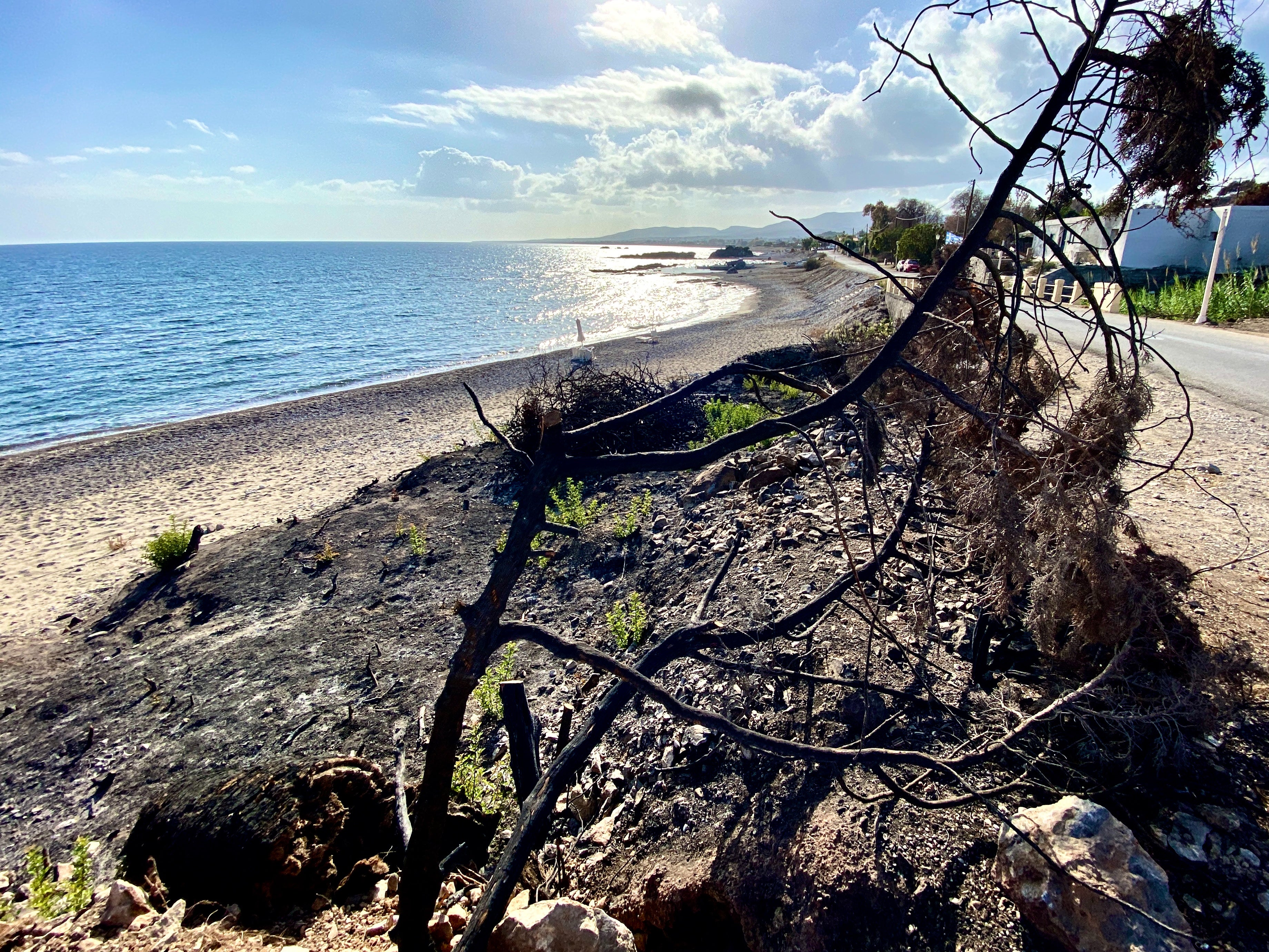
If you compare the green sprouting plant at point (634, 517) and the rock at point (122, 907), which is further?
the green sprouting plant at point (634, 517)

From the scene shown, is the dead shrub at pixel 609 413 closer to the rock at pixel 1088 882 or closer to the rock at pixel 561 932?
the rock at pixel 561 932

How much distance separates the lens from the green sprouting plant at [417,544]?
6.59 meters

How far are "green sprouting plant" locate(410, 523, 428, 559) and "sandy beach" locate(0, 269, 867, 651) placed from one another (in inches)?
109

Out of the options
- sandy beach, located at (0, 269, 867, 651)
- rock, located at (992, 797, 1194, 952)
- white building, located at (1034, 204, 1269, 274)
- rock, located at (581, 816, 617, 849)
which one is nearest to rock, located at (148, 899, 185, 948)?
rock, located at (581, 816, 617, 849)

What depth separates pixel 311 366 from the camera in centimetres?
2602

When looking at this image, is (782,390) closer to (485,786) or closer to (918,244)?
(485,786)

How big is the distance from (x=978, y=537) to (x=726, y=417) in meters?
5.35

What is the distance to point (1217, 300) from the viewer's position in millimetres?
16062

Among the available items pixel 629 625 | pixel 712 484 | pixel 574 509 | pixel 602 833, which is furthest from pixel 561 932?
pixel 712 484

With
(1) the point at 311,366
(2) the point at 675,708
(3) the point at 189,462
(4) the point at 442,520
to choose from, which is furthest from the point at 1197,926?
(1) the point at 311,366

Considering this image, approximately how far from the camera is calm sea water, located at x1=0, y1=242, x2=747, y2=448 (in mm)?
21062

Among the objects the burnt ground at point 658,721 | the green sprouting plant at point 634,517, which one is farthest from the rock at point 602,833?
the green sprouting plant at point 634,517

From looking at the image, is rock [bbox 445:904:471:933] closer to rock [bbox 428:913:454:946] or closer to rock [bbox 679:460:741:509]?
rock [bbox 428:913:454:946]

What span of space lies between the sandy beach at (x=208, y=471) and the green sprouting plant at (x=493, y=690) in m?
5.48
